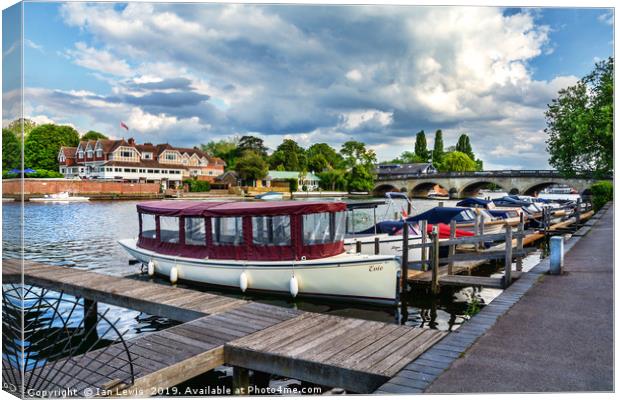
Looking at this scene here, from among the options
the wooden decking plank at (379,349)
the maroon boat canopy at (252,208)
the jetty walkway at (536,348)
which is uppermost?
the maroon boat canopy at (252,208)

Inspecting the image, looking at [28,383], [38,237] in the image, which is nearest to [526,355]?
[28,383]

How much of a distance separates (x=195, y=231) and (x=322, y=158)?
71681 millimetres

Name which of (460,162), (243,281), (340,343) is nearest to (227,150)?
(460,162)

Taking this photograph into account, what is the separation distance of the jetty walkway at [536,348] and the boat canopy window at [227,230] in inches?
279

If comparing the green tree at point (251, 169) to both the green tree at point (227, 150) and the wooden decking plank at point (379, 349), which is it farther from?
the wooden decking plank at point (379, 349)

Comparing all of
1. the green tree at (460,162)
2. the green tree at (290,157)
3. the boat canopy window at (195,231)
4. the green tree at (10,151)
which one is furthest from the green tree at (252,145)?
the green tree at (10,151)

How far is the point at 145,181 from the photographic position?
221 ft

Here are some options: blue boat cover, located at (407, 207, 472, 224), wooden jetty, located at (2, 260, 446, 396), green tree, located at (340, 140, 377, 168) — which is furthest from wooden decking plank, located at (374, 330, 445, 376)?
green tree, located at (340, 140, 377, 168)

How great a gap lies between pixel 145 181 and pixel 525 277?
62653mm

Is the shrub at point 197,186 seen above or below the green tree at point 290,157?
below

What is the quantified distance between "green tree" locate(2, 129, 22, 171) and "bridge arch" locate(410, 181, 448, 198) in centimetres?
7301

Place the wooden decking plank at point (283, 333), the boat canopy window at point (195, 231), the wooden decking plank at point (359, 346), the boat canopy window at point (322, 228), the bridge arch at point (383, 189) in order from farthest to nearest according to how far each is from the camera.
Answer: the bridge arch at point (383, 189), the boat canopy window at point (195, 231), the boat canopy window at point (322, 228), the wooden decking plank at point (283, 333), the wooden decking plank at point (359, 346)

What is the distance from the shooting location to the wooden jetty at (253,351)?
584 centimetres

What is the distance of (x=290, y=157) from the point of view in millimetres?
85688
